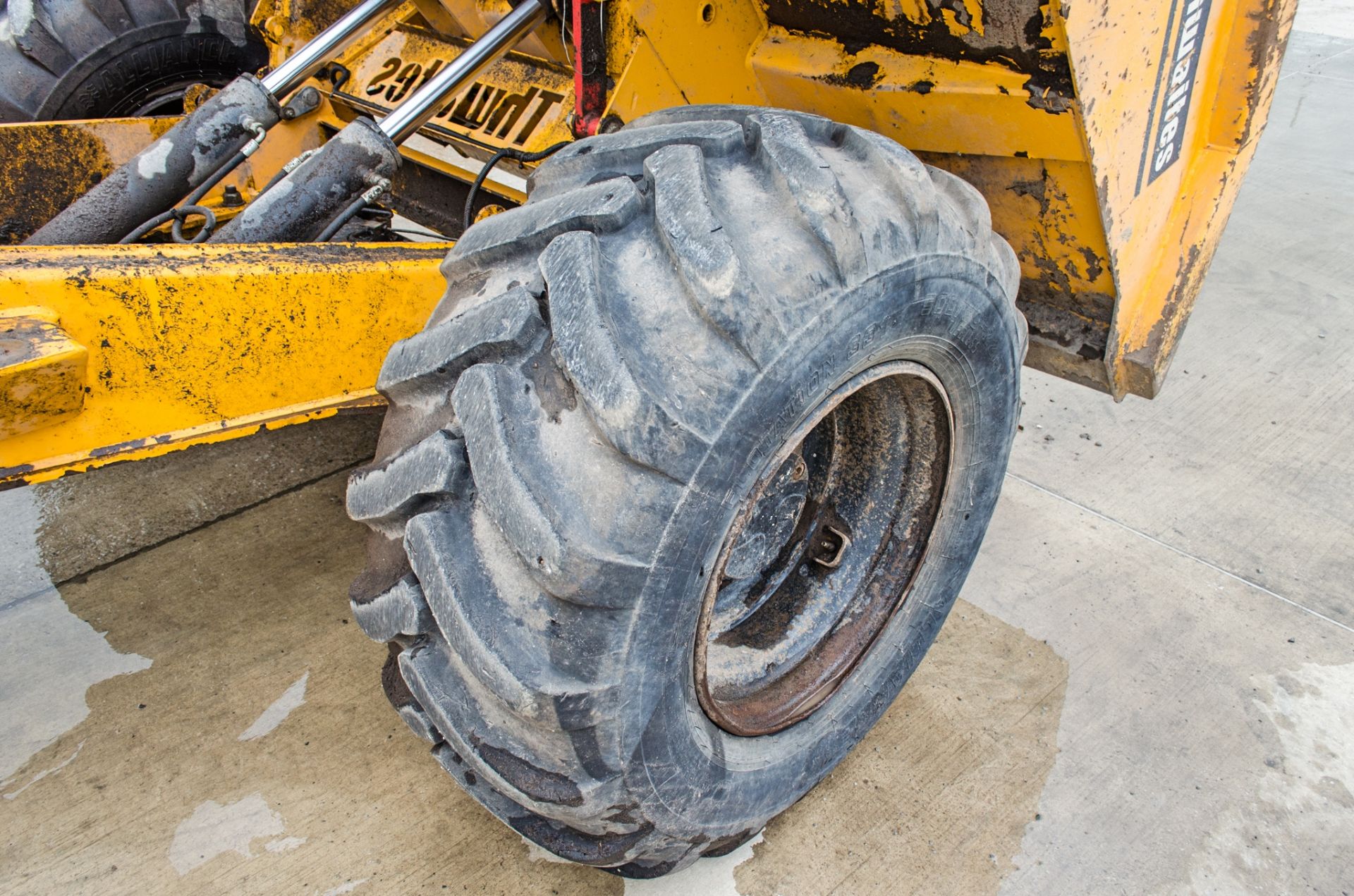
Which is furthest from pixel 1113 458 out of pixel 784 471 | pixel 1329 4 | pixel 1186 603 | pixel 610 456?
pixel 1329 4

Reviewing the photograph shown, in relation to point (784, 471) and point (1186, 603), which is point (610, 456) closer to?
point (784, 471)

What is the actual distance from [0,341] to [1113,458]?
294 centimetres

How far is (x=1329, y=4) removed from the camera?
34.1 ft

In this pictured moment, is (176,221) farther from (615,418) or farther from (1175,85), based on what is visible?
(1175,85)

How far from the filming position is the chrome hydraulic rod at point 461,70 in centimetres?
199

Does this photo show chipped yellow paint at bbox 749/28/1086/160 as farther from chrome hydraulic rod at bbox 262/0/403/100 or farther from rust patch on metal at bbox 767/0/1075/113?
chrome hydraulic rod at bbox 262/0/403/100

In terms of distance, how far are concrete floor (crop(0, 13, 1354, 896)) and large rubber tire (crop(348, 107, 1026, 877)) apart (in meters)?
0.56

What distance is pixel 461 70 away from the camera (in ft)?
6.79

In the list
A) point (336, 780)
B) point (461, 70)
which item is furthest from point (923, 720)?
point (461, 70)

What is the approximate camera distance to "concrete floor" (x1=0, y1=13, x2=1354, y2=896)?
1.79m

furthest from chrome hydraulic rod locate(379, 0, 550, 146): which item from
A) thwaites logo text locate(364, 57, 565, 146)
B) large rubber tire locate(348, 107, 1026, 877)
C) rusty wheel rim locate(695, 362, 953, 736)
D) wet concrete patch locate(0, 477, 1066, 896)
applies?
wet concrete patch locate(0, 477, 1066, 896)

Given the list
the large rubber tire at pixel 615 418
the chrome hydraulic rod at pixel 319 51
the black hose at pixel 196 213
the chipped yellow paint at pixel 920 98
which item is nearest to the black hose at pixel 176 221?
the black hose at pixel 196 213

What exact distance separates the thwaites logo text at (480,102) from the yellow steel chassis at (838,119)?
0.14 feet

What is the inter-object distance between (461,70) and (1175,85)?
4.87 feet
